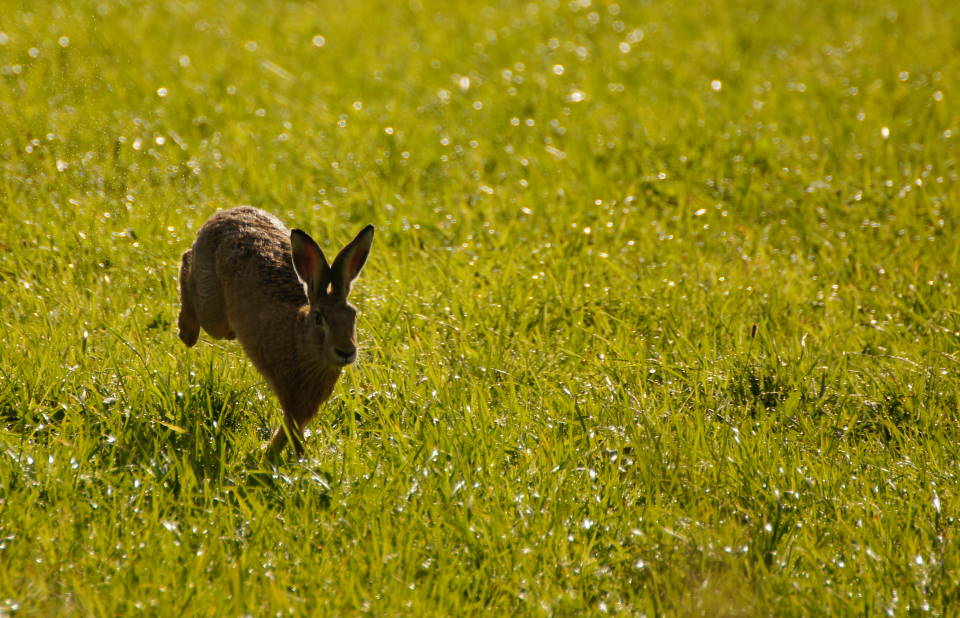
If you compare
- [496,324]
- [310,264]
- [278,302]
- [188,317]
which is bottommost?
[496,324]

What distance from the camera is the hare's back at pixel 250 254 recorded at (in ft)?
14.9

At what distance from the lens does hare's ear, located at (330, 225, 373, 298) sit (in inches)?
162

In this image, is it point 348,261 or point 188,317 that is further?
point 188,317

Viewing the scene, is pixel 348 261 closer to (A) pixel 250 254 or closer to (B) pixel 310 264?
(B) pixel 310 264

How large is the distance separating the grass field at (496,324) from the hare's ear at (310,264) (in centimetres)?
52

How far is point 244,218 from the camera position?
4867 millimetres

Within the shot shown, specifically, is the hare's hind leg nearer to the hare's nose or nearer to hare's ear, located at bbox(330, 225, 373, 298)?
hare's ear, located at bbox(330, 225, 373, 298)

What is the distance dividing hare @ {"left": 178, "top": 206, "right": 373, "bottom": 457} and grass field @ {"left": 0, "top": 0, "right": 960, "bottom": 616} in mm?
165

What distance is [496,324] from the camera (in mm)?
5234

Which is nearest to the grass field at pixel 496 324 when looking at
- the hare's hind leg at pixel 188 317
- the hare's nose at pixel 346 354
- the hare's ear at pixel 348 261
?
the hare's hind leg at pixel 188 317

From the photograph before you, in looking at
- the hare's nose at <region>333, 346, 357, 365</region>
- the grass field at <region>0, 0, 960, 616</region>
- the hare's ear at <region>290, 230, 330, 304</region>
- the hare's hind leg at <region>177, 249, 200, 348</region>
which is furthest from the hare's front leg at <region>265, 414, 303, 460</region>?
the hare's hind leg at <region>177, 249, 200, 348</region>

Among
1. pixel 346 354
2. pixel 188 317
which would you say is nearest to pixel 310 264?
pixel 346 354

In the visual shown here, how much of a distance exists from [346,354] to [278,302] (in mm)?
617

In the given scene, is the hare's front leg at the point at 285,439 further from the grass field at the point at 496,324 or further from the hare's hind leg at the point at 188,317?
the hare's hind leg at the point at 188,317
